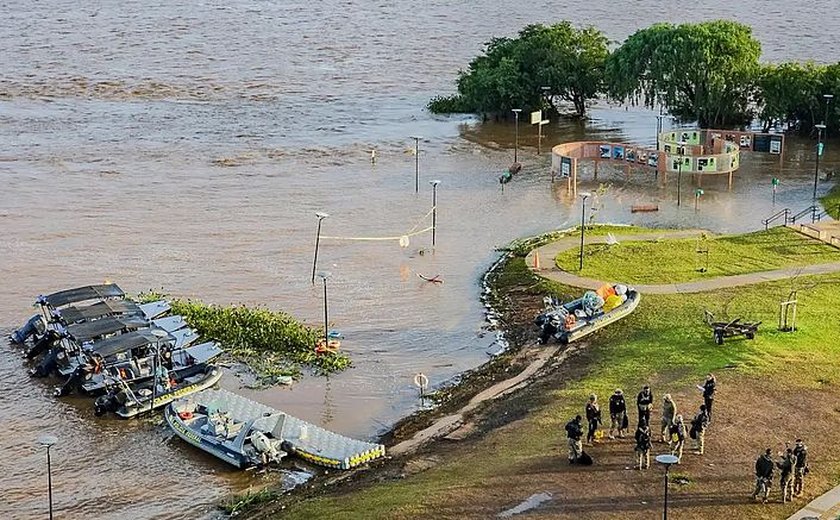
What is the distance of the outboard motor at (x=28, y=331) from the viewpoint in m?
47.2

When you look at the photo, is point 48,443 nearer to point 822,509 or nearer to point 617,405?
point 617,405

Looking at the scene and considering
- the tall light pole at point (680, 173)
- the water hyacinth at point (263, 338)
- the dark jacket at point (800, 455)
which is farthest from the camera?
the tall light pole at point (680, 173)

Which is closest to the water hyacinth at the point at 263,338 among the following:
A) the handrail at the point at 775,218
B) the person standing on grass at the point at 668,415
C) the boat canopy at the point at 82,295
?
the boat canopy at the point at 82,295

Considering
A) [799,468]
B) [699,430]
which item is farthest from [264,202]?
[799,468]

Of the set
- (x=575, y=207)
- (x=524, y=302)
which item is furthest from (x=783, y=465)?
(x=575, y=207)

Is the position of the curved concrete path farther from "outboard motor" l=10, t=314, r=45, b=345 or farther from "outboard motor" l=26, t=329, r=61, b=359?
"outboard motor" l=10, t=314, r=45, b=345

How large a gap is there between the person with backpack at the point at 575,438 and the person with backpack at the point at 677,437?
2335 mm

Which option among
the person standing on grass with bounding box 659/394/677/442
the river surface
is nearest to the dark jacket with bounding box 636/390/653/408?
the person standing on grass with bounding box 659/394/677/442

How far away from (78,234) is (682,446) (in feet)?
128

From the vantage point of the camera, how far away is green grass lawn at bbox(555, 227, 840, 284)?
168 ft

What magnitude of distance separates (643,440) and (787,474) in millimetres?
3604

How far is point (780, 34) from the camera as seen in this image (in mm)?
135875

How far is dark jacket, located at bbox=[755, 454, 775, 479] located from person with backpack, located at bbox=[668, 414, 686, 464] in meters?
2.55

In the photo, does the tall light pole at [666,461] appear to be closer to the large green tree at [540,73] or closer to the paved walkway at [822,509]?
the paved walkway at [822,509]
